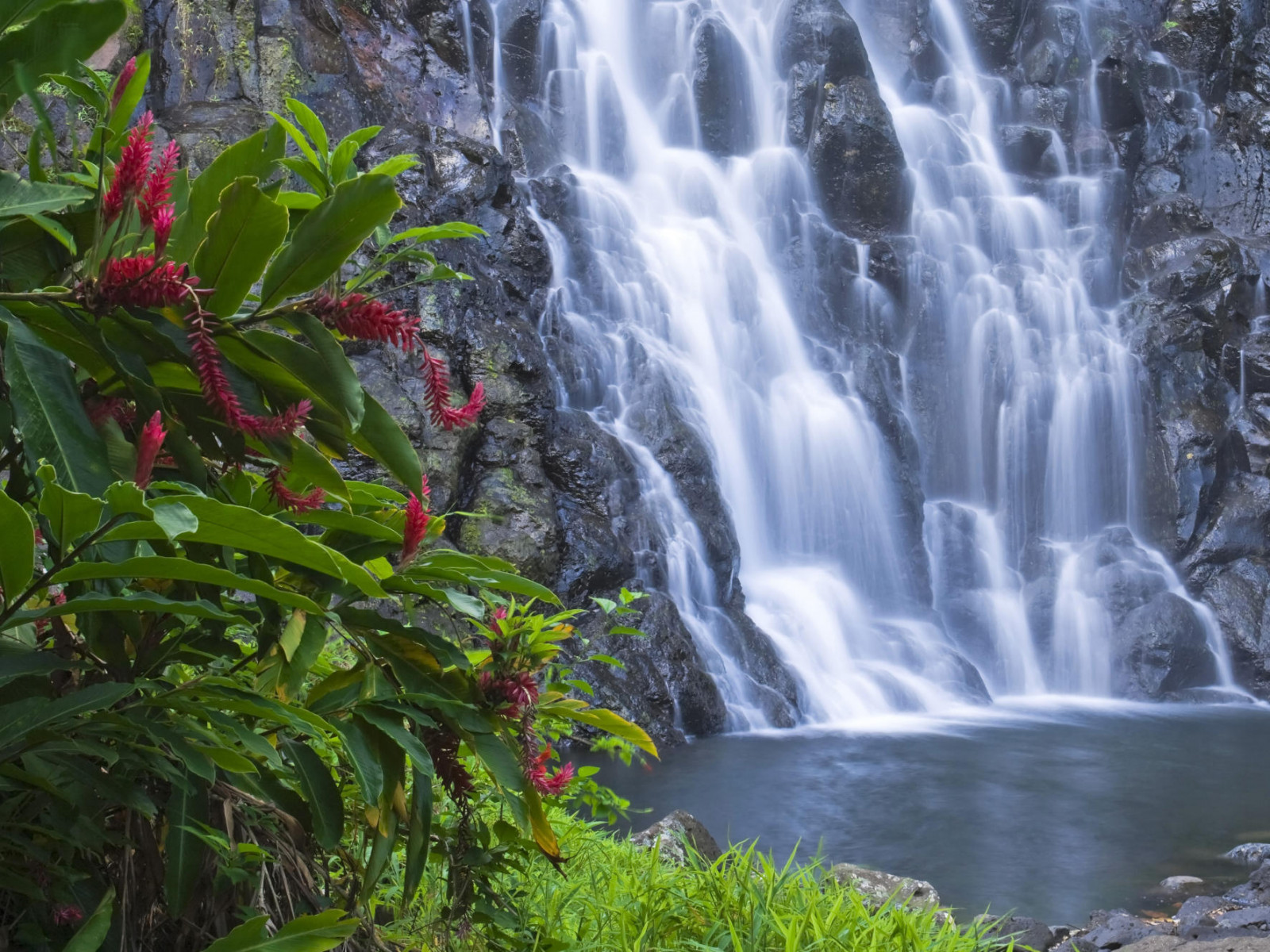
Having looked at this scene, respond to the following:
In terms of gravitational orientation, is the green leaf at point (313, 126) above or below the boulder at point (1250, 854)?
above

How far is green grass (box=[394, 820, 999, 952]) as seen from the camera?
252 centimetres

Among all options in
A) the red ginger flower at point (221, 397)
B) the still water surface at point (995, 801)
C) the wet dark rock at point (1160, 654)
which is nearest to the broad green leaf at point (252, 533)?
the red ginger flower at point (221, 397)

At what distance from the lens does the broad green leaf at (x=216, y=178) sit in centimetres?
143

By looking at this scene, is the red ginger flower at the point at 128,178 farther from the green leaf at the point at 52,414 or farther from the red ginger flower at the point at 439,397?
the red ginger flower at the point at 439,397

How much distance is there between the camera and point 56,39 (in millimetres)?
1172

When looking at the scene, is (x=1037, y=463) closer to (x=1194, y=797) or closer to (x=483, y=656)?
(x=1194, y=797)

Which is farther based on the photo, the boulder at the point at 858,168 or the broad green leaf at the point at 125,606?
the boulder at the point at 858,168

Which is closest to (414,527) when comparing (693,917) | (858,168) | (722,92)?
(693,917)

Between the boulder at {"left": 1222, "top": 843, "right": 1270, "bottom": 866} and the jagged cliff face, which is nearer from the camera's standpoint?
the boulder at {"left": 1222, "top": 843, "right": 1270, "bottom": 866}

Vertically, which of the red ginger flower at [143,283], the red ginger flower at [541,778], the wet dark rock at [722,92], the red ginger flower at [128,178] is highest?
the wet dark rock at [722,92]

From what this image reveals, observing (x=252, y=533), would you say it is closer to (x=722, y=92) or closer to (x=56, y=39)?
(x=56, y=39)

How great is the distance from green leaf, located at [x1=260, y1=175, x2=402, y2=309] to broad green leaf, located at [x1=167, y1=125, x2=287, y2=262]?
0.64 ft

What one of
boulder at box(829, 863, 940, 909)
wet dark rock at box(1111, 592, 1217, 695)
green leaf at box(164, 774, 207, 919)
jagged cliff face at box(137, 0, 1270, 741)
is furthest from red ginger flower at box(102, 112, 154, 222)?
wet dark rock at box(1111, 592, 1217, 695)

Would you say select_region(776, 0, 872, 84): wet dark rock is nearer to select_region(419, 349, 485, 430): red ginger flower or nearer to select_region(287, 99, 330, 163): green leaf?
select_region(287, 99, 330, 163): green leaf
